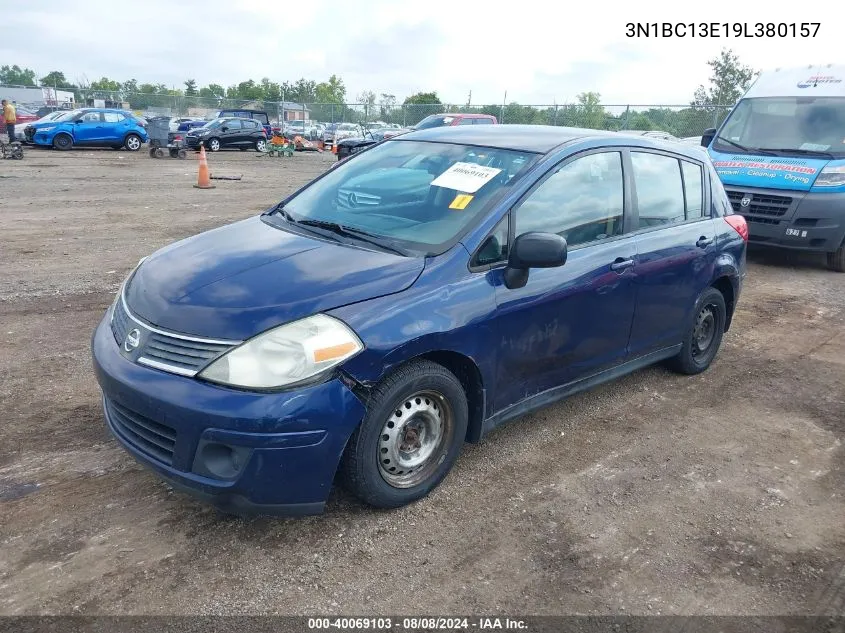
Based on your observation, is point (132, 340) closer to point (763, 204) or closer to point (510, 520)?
point (510, 520)

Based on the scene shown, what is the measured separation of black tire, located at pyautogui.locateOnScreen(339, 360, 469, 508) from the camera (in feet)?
9.79

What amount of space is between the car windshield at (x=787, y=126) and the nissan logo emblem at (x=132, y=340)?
8819 mm

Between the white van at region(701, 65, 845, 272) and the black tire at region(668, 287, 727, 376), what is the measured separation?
14.1ft

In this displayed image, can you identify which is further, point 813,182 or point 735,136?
point 735,136

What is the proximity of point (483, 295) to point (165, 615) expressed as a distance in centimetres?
191

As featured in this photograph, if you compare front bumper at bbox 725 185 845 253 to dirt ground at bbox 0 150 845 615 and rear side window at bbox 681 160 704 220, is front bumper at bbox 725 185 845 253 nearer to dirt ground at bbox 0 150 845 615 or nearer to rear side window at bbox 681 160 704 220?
dirt ground at bbox 0 150 845 615

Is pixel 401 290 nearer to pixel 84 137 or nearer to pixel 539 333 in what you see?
pixel 539 333

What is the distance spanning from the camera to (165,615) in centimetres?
259

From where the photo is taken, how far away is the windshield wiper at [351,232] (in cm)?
347

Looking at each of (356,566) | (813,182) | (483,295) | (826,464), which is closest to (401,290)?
(483,295)

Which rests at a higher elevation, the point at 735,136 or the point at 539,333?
the point at 735,136

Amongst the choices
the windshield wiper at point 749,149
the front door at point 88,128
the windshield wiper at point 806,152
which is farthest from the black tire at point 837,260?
the front door at point 88,128

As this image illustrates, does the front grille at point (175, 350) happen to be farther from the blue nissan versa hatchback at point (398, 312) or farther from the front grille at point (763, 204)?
the front grille at point (763, 204)

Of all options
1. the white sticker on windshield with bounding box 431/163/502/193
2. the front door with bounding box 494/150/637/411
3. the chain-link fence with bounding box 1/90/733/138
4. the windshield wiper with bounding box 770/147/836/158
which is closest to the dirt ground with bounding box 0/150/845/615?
the front door with bounding box 494/150/637/411
